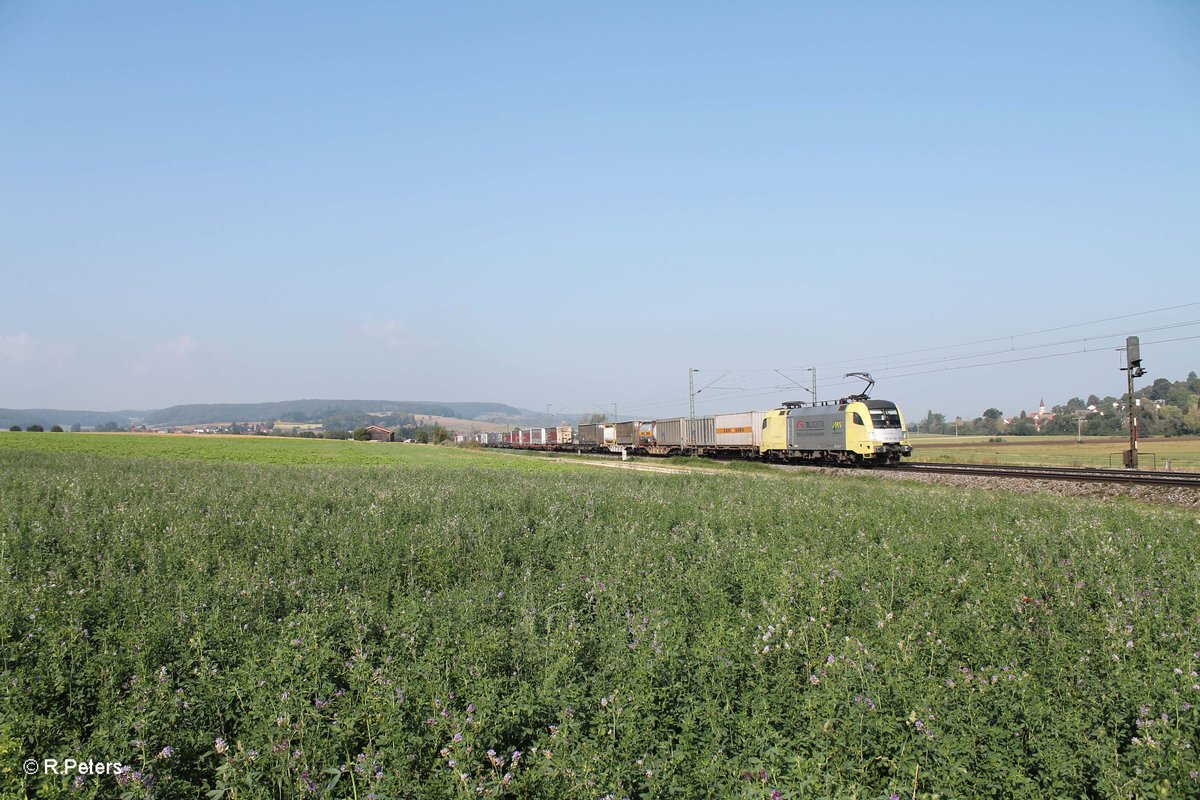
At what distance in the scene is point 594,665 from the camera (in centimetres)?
601

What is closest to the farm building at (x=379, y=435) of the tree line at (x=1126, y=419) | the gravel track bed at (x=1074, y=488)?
the tree line at (x=1126, y=419)

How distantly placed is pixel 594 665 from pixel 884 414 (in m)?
34.8

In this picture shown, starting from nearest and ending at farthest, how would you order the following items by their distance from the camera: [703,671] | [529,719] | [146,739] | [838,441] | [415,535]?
[146,739] < [529,719] < [703,671] < [415,535] < [838,441]

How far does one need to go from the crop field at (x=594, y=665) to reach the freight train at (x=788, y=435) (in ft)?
88.9

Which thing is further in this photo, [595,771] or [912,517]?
[912,517]

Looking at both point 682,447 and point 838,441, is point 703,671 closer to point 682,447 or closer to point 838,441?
point 838,441

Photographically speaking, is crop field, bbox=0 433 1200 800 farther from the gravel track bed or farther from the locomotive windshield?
the locomotive windshield

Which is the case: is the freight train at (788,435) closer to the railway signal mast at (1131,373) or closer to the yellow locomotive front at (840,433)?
the yellow locomotive front at (840,433)

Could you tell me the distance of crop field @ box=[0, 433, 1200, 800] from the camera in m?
4.16

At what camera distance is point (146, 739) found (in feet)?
14.5

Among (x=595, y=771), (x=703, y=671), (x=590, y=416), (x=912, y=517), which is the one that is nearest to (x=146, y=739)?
(x=595, y=771)

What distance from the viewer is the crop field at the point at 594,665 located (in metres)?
4.16

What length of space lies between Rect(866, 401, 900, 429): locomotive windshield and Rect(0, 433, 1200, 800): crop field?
26.8 metres

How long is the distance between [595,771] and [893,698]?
2.26 m
